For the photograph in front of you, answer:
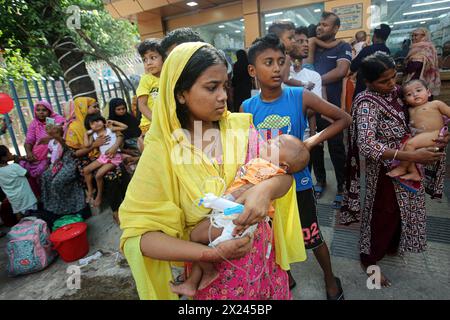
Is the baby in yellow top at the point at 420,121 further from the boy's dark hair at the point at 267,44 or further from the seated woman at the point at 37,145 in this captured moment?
the seated woman at the point at 37,145

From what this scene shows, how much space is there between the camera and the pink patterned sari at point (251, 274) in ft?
4.27

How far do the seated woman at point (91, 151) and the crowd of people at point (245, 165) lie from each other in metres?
0.02

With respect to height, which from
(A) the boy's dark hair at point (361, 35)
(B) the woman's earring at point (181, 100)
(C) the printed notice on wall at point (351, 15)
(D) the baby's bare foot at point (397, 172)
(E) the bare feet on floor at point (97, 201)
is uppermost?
(C) the printed notice on wall at point (351, 15)

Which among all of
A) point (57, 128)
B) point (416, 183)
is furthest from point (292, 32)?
point (57, 128)

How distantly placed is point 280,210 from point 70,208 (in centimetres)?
378

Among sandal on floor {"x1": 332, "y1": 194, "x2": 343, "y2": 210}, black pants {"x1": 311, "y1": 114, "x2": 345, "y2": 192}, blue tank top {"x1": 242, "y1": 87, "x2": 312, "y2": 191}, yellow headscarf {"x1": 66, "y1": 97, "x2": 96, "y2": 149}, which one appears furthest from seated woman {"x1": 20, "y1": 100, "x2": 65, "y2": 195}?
sandal on floor {"x1": 332, "y1": 194, "x2": 343, "y2": 210}

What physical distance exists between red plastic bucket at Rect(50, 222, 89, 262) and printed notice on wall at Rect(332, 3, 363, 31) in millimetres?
7834

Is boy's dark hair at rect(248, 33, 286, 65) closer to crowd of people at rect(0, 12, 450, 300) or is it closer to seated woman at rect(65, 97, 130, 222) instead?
crowd of people at rect(0, 12, 450, 300)

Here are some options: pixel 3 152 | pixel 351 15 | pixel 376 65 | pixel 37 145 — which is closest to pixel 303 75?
pixel 376 65

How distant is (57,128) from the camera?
4266 mm

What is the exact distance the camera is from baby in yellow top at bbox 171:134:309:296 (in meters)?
1.16

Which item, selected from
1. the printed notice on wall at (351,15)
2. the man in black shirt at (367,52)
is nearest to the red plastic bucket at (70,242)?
the man in black shirt at (367,52)

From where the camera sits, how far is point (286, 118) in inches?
80.8
